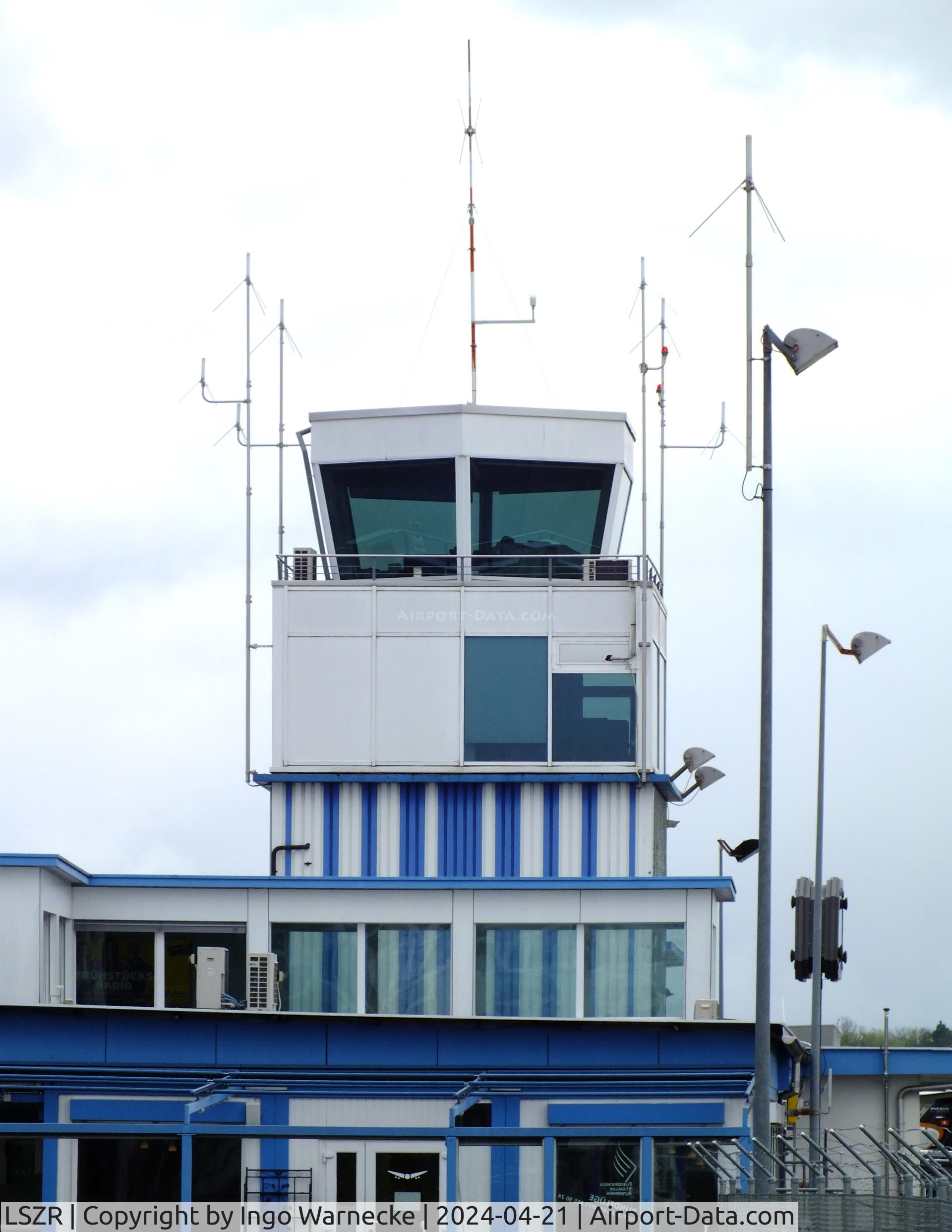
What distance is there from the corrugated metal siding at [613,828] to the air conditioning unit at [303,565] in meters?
6.60

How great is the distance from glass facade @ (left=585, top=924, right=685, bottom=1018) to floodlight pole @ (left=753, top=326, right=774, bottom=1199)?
9.28 meters

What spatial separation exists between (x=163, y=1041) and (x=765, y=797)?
9603mm

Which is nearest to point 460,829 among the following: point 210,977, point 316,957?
point 316,957

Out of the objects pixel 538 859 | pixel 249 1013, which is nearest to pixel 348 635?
pixel 538 859

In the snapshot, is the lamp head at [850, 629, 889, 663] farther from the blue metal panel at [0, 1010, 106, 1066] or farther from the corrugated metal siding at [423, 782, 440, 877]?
the blue metal panel at [0, 1010, 106, 1066]

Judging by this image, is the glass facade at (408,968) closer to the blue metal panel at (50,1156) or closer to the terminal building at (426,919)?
the terminal building at (426,919)

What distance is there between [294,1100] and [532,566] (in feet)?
39.7

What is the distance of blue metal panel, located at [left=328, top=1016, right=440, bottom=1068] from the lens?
2662 cm

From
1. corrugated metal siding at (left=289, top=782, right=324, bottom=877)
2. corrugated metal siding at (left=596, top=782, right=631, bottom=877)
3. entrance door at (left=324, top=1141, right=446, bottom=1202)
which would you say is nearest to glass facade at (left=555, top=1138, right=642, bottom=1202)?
entrance door at (left=324, top=1141, right=446, bottom=1202)

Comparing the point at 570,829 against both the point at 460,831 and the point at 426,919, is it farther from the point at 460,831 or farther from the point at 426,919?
the point at 426,919

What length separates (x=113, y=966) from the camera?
31422 mm

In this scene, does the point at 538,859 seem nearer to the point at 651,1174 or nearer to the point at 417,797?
the point at 417,797

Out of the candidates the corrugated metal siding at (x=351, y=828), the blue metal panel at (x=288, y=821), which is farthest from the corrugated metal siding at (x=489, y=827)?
the blue metal panel at (x=288, y=821)

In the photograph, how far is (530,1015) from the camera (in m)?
30.8
